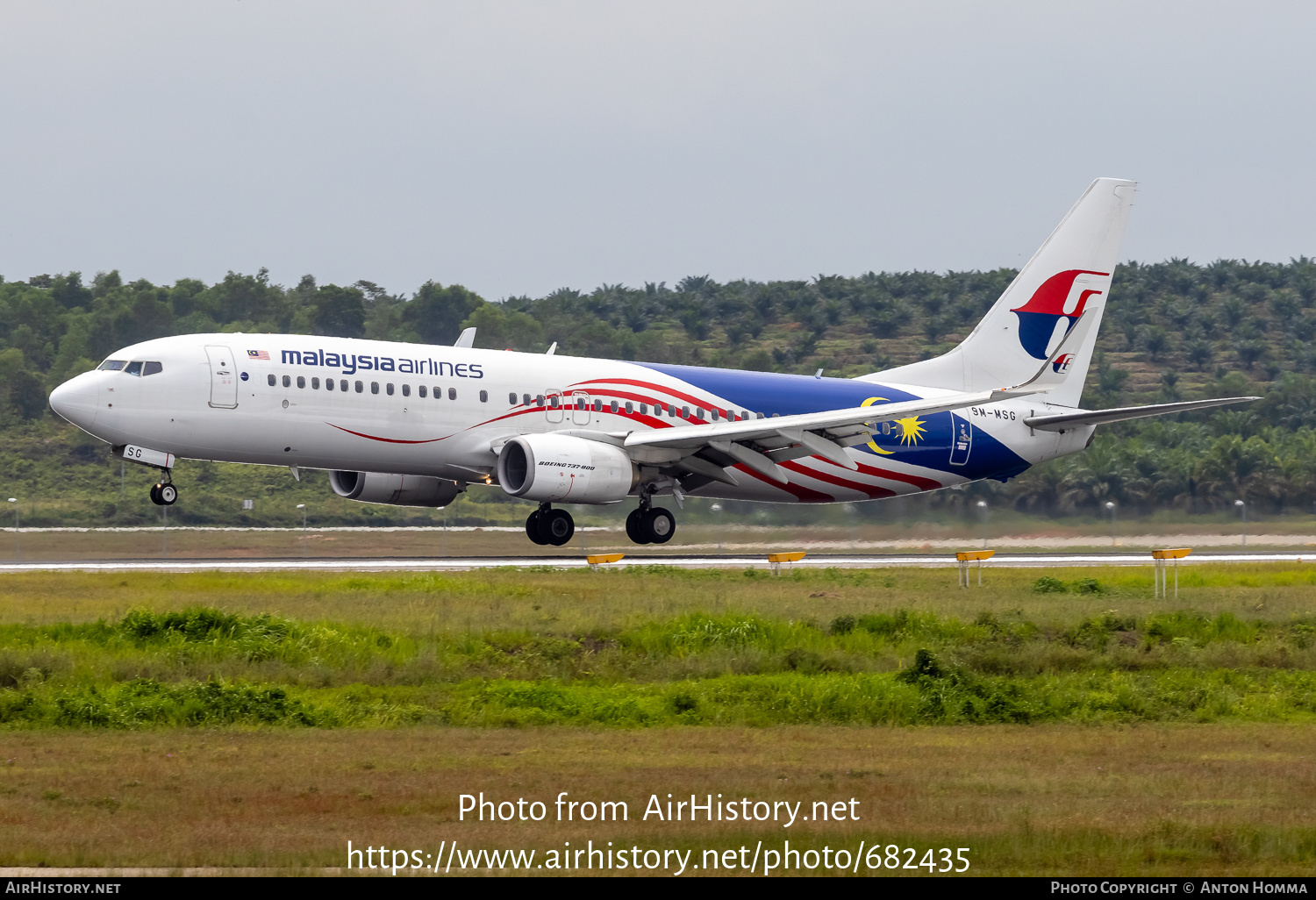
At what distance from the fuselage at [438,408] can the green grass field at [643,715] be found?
15.4ft

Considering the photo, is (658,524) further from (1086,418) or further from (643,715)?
(643,715)

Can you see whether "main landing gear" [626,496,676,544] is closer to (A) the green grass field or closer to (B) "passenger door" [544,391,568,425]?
(B) "passenger door" [544,391,568,425]

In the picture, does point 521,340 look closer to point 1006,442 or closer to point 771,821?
point 1006,442

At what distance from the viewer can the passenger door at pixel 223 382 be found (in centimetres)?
3141

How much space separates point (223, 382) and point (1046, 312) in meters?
22.0

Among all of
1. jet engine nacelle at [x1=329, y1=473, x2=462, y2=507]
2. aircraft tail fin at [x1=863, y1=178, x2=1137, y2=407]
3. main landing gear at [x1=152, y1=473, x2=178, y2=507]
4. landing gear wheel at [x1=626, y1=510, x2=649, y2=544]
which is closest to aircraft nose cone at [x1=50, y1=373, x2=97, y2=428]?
main landing gear at [x1=152, y1=473, x2=178, y2=507]

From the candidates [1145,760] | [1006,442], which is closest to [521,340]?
[1006,442]

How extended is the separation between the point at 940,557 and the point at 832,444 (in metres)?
5.29

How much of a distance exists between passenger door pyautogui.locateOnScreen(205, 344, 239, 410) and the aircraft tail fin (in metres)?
17.8

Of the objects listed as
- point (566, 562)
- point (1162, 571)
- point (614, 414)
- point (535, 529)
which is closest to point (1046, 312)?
point (614, 414)

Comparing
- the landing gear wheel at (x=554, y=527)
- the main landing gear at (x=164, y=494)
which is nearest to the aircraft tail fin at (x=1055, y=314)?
the landing gear wheel at (x=554, y=527)

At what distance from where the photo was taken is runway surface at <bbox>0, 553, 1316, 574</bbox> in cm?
3247

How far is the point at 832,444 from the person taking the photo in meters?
36.2

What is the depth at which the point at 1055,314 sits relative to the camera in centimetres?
4238
